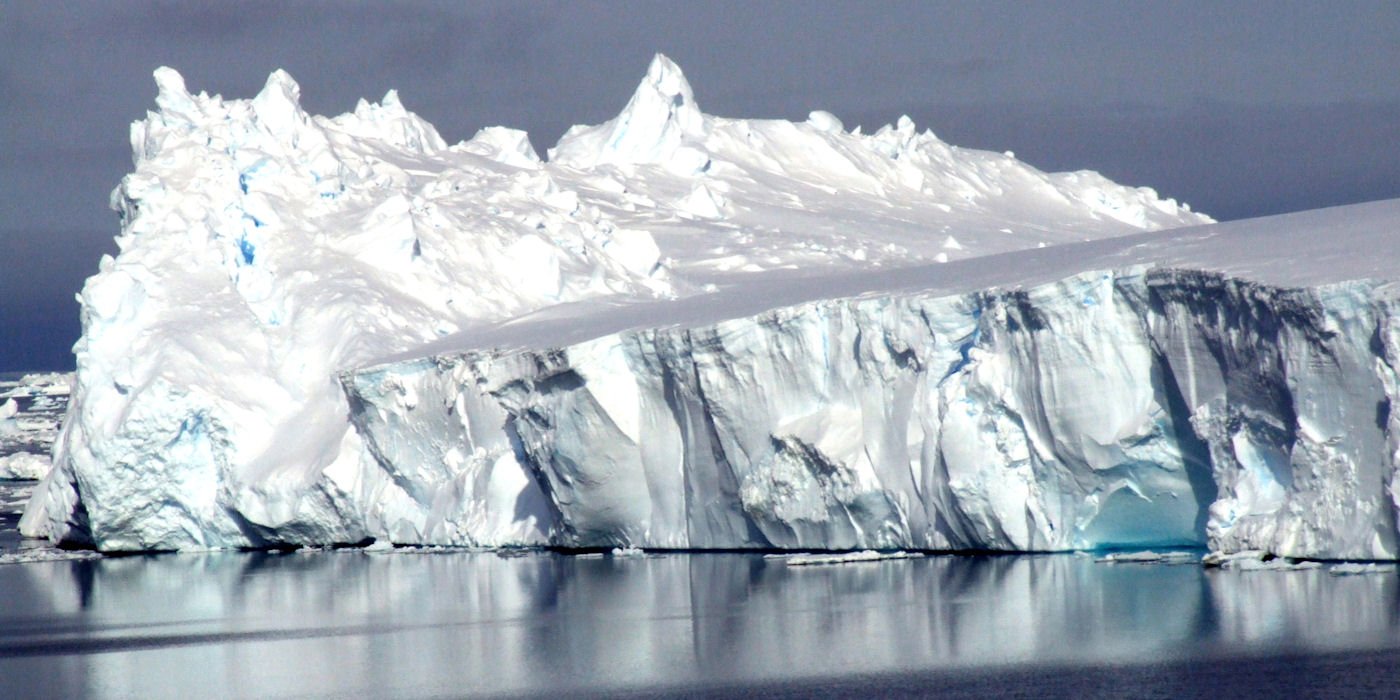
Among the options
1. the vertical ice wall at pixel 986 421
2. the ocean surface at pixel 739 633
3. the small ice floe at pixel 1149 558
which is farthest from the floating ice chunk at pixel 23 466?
the small ice floe at pixel 1149 558

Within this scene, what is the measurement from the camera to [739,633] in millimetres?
20625

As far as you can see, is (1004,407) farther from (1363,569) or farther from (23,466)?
(23,466)

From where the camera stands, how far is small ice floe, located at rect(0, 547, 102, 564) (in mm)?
36375

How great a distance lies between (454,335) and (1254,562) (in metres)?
21.0

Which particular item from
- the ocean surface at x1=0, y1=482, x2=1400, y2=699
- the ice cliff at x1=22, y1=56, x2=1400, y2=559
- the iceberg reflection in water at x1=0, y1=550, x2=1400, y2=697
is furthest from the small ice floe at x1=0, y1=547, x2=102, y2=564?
the ocean surface at x1=0, y1=482, x2=1400, y2=699

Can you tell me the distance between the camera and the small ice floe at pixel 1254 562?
21.0 metres

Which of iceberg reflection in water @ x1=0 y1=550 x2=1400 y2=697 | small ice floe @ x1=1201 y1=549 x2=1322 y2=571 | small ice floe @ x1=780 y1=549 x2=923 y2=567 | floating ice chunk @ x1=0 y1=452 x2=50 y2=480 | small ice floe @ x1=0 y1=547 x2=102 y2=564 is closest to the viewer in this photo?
iceberg reflection in water @ x1=0 y1=550 x2=1400 y2=697

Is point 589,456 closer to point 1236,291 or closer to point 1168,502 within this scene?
point 1168,502

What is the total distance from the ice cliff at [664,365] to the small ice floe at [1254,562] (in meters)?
0.18

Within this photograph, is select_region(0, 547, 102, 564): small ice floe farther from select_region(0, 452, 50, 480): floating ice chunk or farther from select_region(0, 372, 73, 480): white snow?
select_region(0, 452, 50, 480): floating ice chunk

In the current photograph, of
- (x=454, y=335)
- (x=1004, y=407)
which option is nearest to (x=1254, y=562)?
(x=1004, y=407)

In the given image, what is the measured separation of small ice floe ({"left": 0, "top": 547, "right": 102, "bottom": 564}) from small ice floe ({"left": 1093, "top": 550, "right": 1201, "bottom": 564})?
72.0 feet

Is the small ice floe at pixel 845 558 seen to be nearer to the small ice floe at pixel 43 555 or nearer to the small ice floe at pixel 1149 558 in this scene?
the small ice floe at pixel 1149 558

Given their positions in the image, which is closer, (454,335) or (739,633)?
(739,633)
